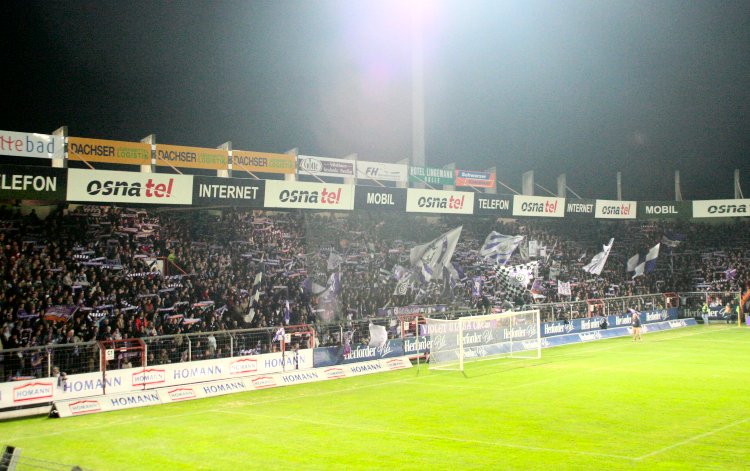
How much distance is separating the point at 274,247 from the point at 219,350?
8.32 metres

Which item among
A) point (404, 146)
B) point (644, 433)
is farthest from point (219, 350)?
point (404, 146)

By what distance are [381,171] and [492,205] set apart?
619cm

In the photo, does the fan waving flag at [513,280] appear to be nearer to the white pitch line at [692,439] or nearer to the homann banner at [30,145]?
the white pitch line at [692,439]

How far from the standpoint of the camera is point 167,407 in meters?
18.8

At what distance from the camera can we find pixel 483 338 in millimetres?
27828

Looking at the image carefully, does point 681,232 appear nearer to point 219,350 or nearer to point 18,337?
point 219,350

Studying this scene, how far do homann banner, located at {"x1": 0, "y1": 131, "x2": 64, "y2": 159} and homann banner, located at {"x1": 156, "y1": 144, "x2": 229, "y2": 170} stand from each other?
12.2 ft

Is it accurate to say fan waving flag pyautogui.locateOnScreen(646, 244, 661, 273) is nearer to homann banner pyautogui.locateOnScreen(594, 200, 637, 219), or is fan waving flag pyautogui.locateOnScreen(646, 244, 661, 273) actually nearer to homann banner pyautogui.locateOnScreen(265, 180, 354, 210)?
homann banner pyautogui.locateOnScreen(594, 200, 637, 219)

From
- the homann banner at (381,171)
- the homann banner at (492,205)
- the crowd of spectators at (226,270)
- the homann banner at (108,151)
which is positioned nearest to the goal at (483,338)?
the crowd of spectators at (226,270)

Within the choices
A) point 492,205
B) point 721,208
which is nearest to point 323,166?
point 492,205

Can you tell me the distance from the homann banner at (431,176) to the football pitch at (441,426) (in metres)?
10.9

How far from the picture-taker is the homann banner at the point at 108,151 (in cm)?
2328

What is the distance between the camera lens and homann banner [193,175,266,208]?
24.6 meters

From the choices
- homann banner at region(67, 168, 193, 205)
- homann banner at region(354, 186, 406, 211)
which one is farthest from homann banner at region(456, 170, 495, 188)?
homann banner at region(67, 168, 193, 205)
